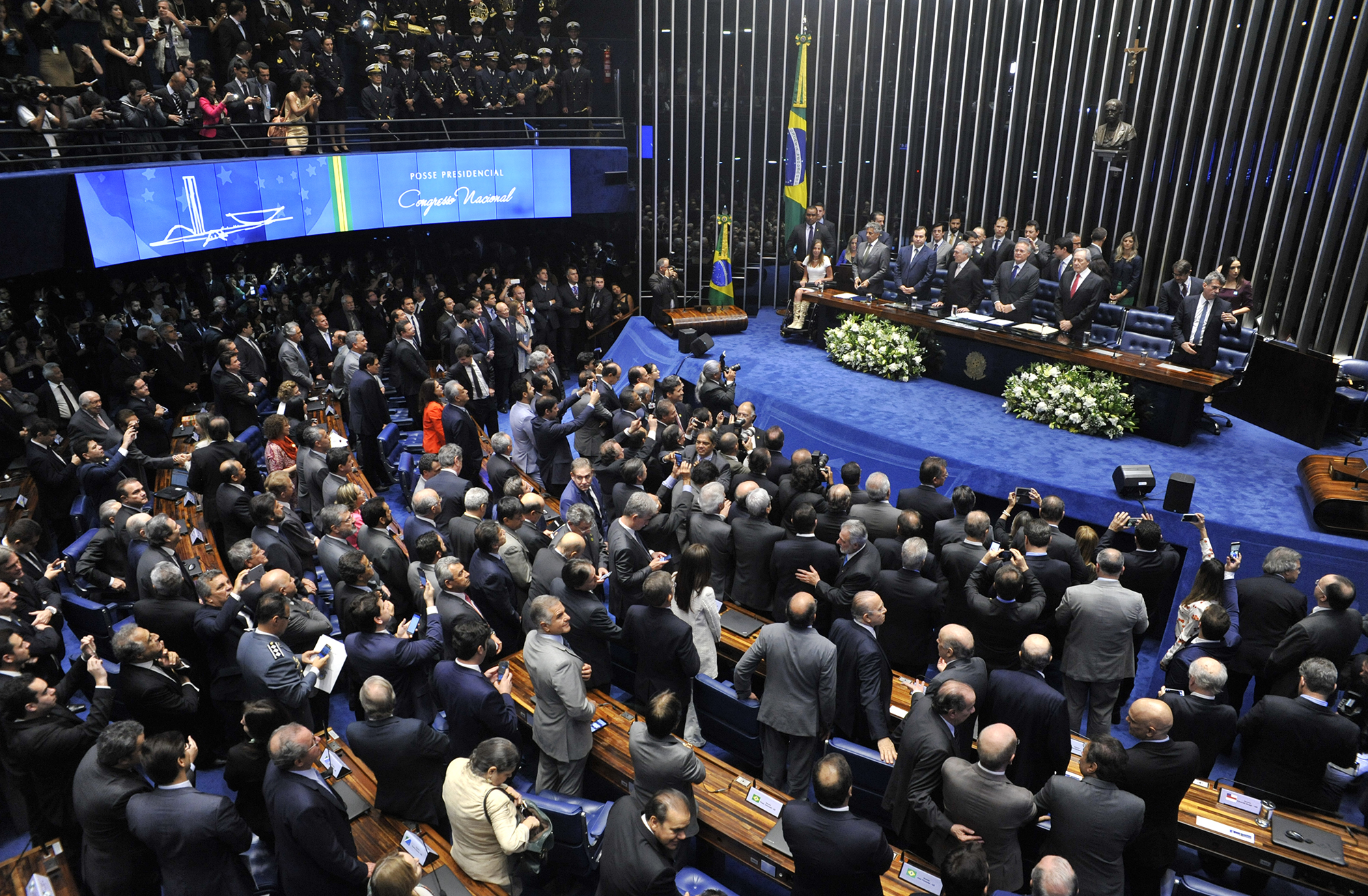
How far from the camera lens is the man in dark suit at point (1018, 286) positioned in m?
10.1

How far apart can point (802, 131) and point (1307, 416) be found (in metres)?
8.18

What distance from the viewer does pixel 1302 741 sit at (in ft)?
14.3

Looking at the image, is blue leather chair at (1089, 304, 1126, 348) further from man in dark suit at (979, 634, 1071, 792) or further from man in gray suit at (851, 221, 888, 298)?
man in dark suit at (979, 634, 1071, 792)

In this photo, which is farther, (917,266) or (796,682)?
(917,266)

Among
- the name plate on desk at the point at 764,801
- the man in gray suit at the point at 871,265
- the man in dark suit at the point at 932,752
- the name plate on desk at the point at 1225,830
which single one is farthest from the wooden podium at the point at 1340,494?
the man in gray suit at the point at 871,265

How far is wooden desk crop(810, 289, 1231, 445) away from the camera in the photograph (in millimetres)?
8391

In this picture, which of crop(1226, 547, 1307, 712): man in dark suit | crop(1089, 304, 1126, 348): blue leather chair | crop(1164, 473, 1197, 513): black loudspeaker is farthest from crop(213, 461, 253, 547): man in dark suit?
crop(1089, 304, 1126, 348): blue leather chair

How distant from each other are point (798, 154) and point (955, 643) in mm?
11239

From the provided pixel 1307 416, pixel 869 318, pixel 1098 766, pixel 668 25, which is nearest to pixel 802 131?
pixel 668 25

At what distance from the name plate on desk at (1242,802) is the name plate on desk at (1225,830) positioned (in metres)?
0.15

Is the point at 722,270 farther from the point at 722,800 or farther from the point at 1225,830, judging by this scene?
the point at 1225,830

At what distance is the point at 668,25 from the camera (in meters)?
14.8

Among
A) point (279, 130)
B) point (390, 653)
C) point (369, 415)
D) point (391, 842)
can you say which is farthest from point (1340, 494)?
point (279, 130)

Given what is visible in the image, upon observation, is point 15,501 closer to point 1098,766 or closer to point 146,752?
point 146,752
